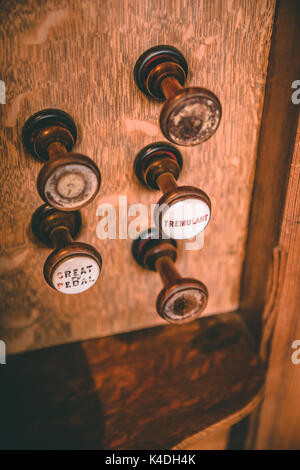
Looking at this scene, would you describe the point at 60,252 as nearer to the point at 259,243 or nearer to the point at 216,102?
the point at 216,102

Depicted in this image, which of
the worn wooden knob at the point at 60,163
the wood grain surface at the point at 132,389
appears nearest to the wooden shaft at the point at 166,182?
the worn wooden knob at the point at 60,163

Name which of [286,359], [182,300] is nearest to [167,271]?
[182,300]

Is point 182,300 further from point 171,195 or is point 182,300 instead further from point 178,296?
point 171,195

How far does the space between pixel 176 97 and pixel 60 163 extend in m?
0.18

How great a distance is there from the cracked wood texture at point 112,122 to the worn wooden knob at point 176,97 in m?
0.02

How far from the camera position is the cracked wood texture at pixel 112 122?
0.54 meters

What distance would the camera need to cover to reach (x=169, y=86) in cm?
53

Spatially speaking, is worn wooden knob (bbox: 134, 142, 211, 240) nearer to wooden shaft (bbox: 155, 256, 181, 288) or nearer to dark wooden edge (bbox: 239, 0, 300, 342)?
wooden shaft (bbox: 155, 256, 181, 288)

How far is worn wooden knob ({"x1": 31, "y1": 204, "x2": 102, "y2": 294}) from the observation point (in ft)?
1.77

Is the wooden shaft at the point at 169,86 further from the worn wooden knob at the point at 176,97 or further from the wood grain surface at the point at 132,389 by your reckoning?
the wood grain surface at the point at 132,389

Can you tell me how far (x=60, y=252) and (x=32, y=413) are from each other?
368 millimetres

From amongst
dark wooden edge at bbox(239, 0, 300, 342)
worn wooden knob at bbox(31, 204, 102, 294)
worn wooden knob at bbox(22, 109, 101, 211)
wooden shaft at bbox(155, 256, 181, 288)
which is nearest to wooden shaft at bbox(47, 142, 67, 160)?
worn wooden knob at bbox(22, 109, 101, 211)

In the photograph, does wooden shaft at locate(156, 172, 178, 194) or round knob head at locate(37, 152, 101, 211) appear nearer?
round knob head at locate(37, 152, 101, 211)

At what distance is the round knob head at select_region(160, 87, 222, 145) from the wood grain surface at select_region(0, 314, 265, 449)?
51cm
